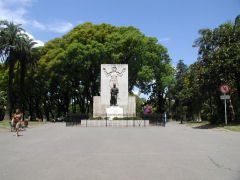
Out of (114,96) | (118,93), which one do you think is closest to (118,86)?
(118,93)

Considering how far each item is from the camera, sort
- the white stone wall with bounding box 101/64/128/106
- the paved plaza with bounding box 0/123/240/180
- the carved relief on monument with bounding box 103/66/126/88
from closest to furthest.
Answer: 1. the paved plaza with bounding box 0/123/240/180
2. the white stone wall with bounding box 101/64/128/106
3. the carved relief on monument with bounding box 103/66/126/88

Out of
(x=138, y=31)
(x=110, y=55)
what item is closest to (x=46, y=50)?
(x=110, y=55)

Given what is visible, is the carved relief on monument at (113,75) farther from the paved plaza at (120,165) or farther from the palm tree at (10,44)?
the paved plaza at (120,165)

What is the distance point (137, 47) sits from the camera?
36500 mm

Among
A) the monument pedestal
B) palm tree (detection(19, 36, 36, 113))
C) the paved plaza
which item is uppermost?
palm tree (detection(19, 36, 36, 113))

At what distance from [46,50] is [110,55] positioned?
48.1ft

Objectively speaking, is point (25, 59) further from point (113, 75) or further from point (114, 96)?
point (114, 96)

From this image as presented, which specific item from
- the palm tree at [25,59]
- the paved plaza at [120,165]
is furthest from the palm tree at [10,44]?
the paved plaza at [120,165]

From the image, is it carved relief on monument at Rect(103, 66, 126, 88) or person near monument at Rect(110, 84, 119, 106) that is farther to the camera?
carved relief on monument at Rect(103, 66, 126, 88)

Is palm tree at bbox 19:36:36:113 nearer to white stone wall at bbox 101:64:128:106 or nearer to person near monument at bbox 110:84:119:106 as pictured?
white stone wall at bbox 101:64:128:106

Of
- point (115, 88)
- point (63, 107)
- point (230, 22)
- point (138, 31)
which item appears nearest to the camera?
point (230, 22)

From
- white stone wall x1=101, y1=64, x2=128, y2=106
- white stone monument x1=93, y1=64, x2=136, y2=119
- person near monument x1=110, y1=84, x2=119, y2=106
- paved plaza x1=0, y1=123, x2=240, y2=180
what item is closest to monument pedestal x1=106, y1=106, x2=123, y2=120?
person near monument x1=110, y1=84, x2=119, y2=106

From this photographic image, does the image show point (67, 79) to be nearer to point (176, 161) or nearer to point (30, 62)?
point (30, 62)

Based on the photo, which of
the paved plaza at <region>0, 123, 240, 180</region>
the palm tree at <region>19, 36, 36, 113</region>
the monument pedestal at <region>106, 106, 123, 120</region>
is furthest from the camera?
the palm tree at <region>19, 36, 36, 113</region>
